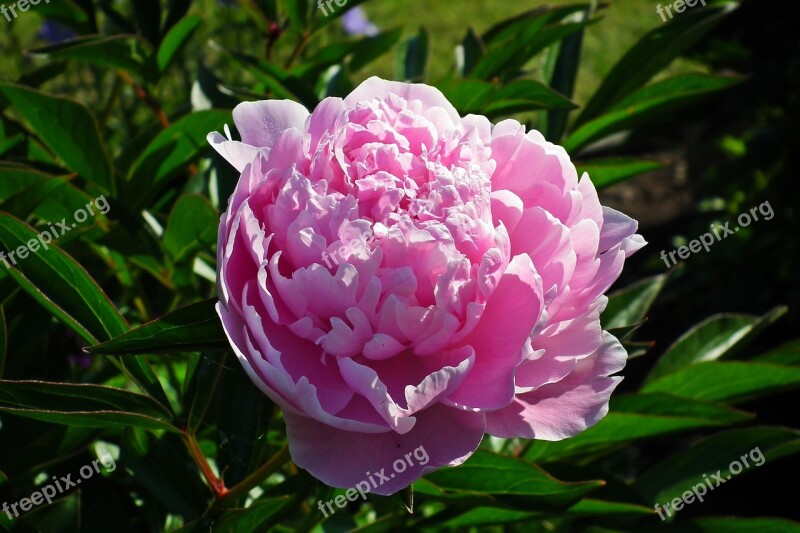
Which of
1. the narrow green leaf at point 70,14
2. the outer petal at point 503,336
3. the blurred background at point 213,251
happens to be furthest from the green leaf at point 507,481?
the narrow green leaf at point 70,14

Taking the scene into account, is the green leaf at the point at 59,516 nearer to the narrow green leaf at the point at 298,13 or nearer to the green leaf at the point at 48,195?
the green leaf at the point at 48,195

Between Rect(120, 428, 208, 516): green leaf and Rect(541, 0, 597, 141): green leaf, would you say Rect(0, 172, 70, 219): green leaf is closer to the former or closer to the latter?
Rect(120, 428, 208, 516): green leaf

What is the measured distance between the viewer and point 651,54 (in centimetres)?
123

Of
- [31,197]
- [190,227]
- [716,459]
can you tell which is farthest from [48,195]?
[716,459]

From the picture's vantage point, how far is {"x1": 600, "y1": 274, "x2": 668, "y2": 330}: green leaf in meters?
1.24

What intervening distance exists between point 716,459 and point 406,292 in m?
0.68

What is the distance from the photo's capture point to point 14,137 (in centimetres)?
104

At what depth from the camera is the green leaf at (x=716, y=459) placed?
1087mm

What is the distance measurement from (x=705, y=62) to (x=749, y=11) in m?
0.20

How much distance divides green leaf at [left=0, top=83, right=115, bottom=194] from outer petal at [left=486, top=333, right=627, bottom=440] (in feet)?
2.06

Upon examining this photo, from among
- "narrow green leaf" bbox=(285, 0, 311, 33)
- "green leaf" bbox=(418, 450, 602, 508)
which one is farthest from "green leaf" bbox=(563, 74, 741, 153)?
"green leaf" bbox=(418, 450, 602, 508)

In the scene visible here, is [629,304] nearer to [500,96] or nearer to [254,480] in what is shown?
[500,96]

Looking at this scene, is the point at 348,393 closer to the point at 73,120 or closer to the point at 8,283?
the point at 8,283

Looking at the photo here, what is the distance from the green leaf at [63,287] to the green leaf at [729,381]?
0.70m
